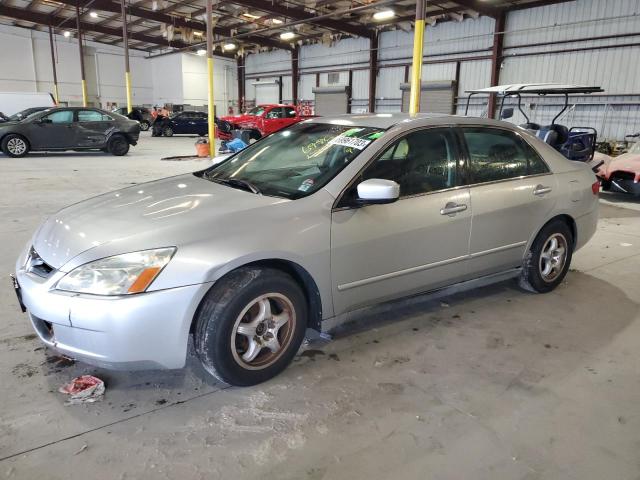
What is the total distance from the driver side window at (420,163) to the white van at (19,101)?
16.2 meters

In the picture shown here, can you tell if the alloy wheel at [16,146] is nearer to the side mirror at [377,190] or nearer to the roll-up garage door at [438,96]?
the side mirror at [377,190]

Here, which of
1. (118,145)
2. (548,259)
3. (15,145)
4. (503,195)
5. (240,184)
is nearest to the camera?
(240,184)

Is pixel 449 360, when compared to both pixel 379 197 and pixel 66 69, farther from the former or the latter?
pixel 66 69

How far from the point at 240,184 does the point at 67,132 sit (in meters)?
11.6

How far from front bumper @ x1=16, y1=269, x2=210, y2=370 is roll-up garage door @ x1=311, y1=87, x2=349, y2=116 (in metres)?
21.9

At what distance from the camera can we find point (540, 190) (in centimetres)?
348

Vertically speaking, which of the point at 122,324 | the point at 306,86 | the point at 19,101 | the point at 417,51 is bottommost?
the point at 122,324

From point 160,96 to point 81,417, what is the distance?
110ft

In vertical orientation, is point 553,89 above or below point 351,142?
above

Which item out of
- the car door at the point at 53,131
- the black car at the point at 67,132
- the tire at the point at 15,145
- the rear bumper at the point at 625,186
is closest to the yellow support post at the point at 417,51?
the rear bumper at the point at 625,186

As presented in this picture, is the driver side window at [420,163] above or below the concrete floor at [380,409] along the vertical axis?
above

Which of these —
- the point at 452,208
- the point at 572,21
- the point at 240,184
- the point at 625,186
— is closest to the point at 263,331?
the point at 240,184

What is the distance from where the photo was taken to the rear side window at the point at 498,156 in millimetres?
3188

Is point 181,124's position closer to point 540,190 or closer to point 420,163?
point 540,190
